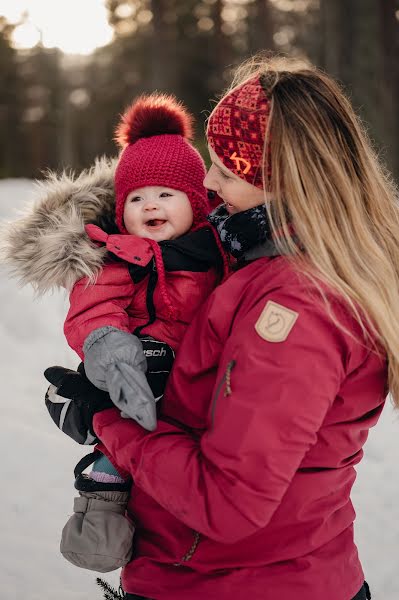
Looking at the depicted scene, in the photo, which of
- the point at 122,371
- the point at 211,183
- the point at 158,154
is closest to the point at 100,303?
the point at 122,371

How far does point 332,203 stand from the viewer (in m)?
1.58

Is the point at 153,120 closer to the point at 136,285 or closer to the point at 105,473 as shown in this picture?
the point at 136,285

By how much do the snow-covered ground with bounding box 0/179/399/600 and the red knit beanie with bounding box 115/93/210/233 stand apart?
42cm

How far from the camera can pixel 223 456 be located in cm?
139

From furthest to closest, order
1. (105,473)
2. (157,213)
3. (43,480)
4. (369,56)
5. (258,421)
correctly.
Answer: (369,56)
(43,480)
(157,213)
(105,473)
(258,421)

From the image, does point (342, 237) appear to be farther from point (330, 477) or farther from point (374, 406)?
point (330, 477)

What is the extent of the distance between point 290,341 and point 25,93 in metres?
29.9

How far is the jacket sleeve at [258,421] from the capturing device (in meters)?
1.35

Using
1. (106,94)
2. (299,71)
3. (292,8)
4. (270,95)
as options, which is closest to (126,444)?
(270,95)

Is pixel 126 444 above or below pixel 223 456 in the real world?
below

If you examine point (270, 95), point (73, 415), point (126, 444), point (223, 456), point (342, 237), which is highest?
point (270, 95)

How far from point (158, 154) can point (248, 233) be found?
78cm

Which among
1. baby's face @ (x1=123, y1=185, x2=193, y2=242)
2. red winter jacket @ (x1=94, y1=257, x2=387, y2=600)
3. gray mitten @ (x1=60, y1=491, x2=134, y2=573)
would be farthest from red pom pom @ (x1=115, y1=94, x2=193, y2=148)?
gray mitten @ (x1=60, y1=491, x2=134, y2=573)

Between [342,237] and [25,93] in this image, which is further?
[25,93]
